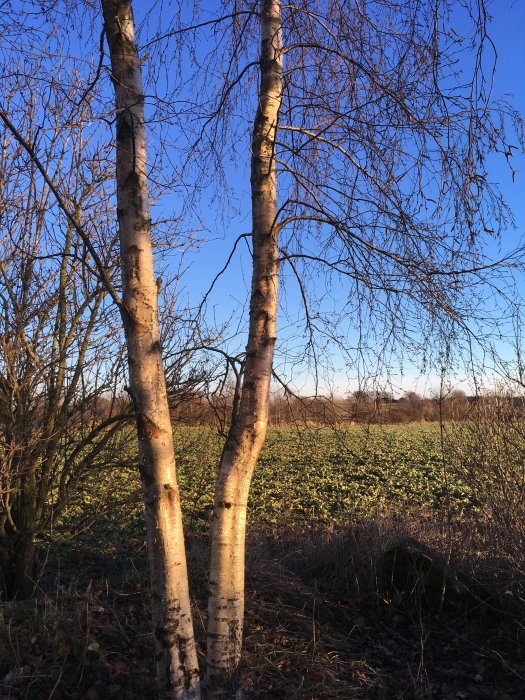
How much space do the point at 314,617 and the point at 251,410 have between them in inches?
114

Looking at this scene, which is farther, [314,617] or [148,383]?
[314,617]

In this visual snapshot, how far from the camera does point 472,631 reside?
5371 mm

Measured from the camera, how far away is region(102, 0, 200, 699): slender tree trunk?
298 centimetres

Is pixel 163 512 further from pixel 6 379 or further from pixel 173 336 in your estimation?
pixel 173 336

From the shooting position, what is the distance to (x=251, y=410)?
11.4 ft

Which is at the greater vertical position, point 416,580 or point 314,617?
point 416,580


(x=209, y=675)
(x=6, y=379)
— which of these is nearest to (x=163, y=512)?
(x=209, y=675)

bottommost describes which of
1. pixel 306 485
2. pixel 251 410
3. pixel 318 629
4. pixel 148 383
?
pixel 318 629

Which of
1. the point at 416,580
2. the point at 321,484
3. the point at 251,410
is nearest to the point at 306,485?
the point at 321,484

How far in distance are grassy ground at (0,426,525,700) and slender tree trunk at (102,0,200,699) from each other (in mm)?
1250

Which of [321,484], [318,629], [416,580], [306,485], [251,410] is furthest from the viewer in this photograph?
[321,484]

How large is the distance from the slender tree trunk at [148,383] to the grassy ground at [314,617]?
1.25m

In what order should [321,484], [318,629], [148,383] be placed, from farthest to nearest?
[321,484], [318,629], [148,383]

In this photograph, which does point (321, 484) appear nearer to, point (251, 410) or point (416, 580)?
point (416, 580)
